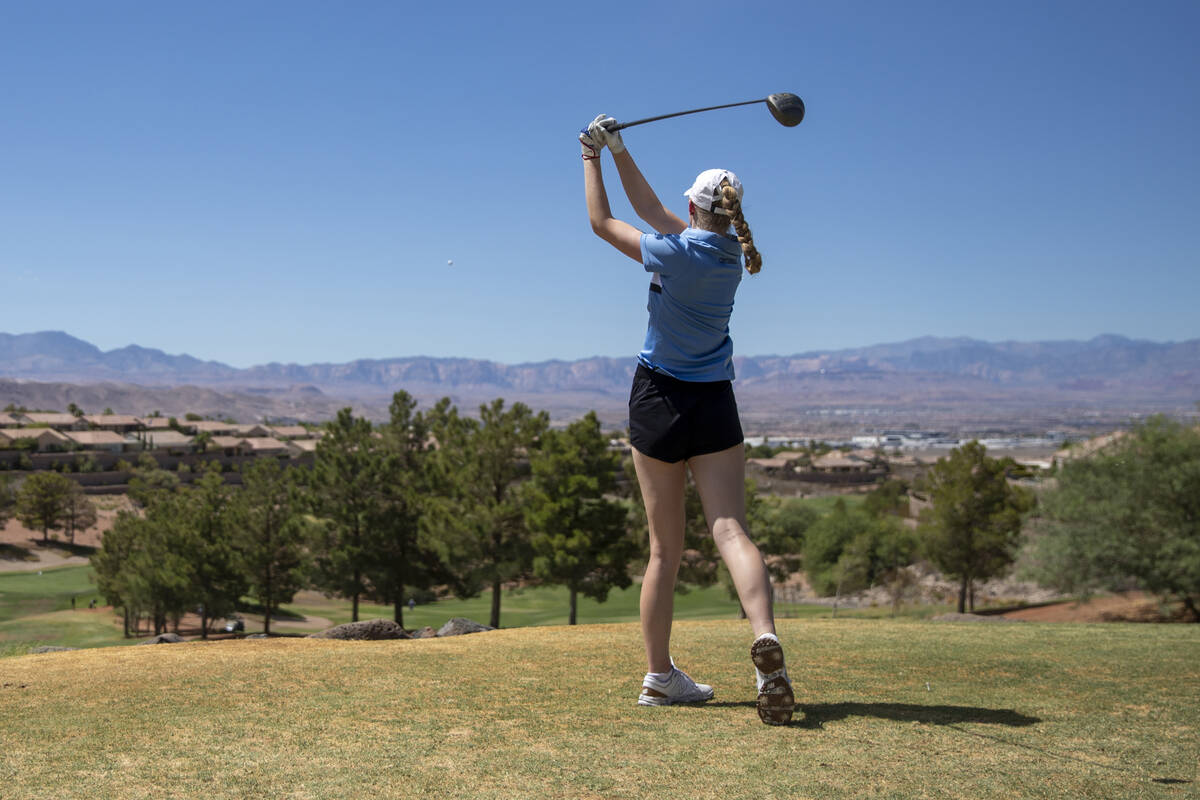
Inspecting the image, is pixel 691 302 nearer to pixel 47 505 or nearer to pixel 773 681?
pixel 773 681

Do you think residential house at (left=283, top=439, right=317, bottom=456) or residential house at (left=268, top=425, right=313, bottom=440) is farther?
residential house at (left=268, top=425, right=313, bottom=440)

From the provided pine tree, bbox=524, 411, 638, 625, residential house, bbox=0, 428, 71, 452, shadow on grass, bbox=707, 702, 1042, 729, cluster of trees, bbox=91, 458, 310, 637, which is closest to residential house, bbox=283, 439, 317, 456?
residential house, bbox=0, 428, 71, 452

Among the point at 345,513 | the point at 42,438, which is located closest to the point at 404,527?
the point at 345,513

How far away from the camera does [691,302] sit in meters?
4.62

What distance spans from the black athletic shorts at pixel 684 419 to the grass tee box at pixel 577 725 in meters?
1.28

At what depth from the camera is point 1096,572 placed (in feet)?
79.9

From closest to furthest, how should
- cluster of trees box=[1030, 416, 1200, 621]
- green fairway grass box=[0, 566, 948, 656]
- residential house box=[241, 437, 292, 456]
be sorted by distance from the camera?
cluster of trees box=[1030, 416, 1200, 621]
green fairway grass box=[0, 566, 948, 656]
residential house box=[241, 437, 292, 456]

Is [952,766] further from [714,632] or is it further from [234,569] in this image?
[234,569]

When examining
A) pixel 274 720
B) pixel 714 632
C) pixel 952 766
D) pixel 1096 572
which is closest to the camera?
pixel 952 766

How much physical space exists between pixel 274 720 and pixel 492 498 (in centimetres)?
2815

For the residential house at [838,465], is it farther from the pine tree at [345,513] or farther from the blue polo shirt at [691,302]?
the blue polo shirt at [691,302]

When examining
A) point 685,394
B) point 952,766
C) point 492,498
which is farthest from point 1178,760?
point 492,498

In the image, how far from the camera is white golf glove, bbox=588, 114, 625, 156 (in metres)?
4.69

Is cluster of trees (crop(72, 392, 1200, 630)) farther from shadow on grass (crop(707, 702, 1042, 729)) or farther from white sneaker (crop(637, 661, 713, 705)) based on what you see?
white sneaker (crop(637, 661, 713, 705))
